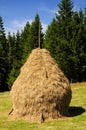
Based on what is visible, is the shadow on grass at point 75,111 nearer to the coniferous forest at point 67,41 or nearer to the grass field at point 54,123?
the grass field at point 54,123

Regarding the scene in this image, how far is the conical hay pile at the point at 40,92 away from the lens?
16.8 metres

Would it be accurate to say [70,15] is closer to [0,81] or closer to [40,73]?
[0,81]

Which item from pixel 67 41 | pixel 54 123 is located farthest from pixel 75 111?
pixel 67 41

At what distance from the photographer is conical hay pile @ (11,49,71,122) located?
1675 cm

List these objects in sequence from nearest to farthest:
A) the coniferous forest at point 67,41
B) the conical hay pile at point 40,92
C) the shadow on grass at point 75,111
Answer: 1. the conical hay pile at point 40,92
2. the shadow on grass at point 75,111
3. the coniferous forest at point 67,41

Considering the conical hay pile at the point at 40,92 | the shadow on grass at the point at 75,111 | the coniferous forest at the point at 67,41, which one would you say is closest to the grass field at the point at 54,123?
the shadow on grass at the point at 75,111

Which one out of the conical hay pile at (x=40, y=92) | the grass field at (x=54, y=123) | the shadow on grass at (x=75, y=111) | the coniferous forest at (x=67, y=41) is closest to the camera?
the grass field at (x=54, y=123)

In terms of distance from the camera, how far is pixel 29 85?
17.3 m

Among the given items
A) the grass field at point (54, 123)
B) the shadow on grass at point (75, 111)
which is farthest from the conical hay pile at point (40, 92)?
the shadow on grass at point (75, 111)

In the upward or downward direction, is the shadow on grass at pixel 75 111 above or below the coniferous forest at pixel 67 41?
below

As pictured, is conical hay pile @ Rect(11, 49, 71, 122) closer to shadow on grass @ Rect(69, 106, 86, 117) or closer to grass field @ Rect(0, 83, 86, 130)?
grass field @ Rect(0, 83, 86, 130)

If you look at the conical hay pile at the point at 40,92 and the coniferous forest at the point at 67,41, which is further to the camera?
the coniferous forest at the point at 67,41

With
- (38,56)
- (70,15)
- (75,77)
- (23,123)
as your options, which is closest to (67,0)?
(70,15)

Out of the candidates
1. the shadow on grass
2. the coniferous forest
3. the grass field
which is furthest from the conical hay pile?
the coniferous forest
